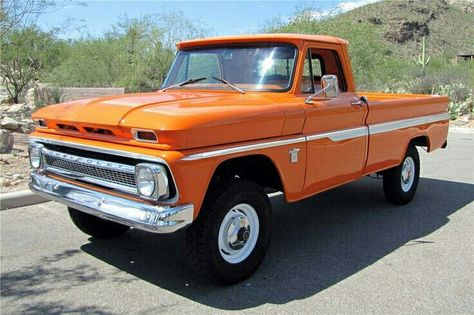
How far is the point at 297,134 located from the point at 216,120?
3.15 ft

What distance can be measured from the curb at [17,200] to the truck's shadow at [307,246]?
5.60 feet

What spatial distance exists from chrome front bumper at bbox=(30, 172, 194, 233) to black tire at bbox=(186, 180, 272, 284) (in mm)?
263

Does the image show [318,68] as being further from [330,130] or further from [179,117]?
[179,117]

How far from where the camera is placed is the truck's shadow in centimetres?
394

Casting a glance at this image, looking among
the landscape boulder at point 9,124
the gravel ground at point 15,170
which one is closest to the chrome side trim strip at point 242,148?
the gravel ground at point 15,170

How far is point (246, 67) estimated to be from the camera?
4.77m

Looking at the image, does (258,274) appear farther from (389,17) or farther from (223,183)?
(389,17)

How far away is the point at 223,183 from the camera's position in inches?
153

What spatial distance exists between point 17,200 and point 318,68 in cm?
378

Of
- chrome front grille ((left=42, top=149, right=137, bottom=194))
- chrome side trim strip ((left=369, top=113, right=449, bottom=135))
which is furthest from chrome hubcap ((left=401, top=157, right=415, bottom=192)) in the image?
chrome front grille ((left=42, top=149, right=137, bottom=194))

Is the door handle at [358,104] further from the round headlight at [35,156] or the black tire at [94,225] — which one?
the round headlight at [35,156]

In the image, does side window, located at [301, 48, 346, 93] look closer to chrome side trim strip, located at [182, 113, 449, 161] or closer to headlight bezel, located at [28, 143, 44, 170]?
chrome side trim strip, located at [182, 113, 449, 161]

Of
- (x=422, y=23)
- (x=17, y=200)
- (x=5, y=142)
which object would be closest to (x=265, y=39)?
(x=17, y=200)

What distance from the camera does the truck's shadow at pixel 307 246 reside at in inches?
155
